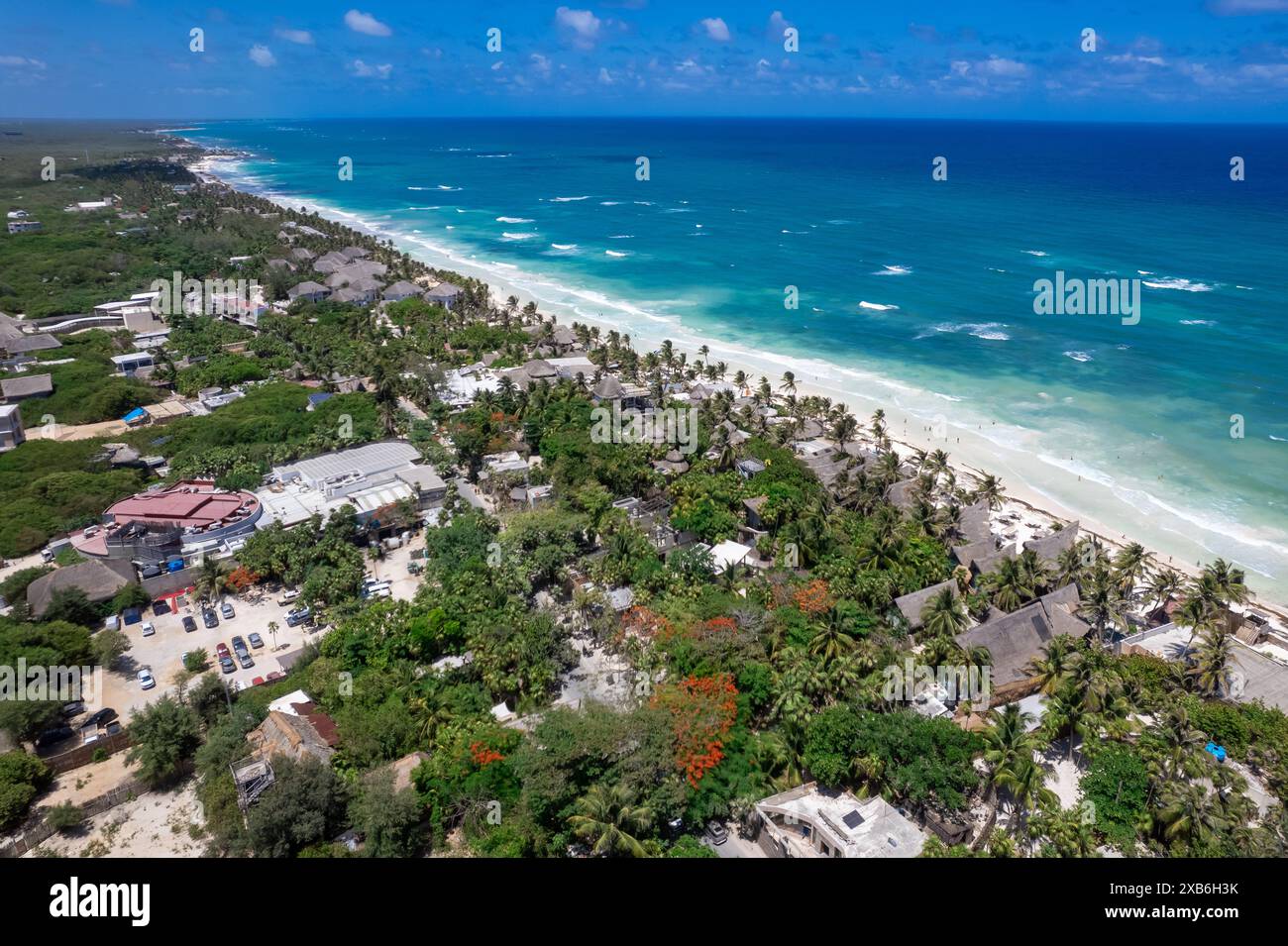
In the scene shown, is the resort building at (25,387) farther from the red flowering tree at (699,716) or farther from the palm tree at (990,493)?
the palm tree at (990,493)

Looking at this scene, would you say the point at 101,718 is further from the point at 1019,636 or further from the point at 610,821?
the point at 1019,636

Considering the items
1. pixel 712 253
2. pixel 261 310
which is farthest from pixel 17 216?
pixel 712 253

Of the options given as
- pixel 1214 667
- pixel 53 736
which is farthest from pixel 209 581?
pixel 1214 667

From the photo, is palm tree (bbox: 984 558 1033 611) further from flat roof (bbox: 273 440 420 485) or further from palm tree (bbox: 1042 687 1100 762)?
flat roof (bbox: 273 440 420 485)

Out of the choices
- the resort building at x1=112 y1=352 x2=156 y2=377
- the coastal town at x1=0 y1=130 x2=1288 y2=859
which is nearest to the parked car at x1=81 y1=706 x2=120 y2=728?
the coastal town at x1=0 y1=130 x2=1288 y2=859

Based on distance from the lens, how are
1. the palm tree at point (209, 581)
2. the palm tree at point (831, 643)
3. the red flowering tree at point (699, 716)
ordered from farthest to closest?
the palm tree at point (209, 581) → the palm tree at point (831, 643) → the red flowering tree at point (699, 716)

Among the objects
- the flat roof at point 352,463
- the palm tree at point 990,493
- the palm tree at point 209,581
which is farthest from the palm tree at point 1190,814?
the flat roof at point 352,463

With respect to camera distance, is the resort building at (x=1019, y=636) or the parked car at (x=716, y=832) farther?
the resort building at (x=1019, y=636)

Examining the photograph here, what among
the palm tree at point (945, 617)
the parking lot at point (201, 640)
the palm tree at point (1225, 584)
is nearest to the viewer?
the parking lot at point (201, 640)
